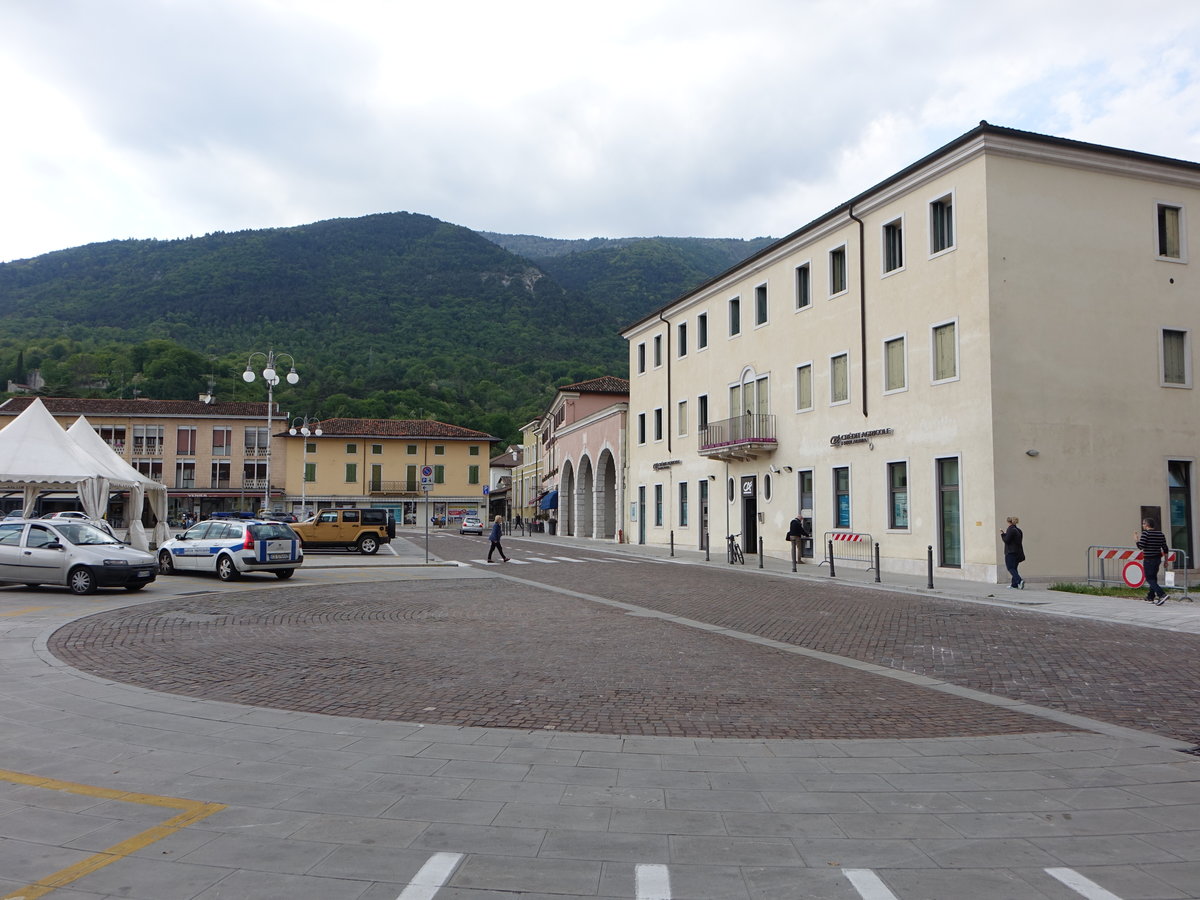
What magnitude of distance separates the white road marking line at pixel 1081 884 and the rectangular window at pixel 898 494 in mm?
22360

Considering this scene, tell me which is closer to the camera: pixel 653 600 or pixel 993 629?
pixel 993 629

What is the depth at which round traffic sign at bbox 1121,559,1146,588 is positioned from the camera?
742 inches

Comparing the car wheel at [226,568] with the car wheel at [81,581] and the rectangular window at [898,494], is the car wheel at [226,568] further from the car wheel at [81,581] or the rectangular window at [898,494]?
the rectangular window at [898,494]

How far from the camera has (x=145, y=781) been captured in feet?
18.3

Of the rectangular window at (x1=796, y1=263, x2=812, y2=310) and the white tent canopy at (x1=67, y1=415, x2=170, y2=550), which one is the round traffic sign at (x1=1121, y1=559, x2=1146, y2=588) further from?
the white tent canopy at (x1=67, y1=415, x2=170, y2=550)

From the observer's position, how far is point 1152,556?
17938mm

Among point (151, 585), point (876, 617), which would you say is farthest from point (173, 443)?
point (876, 617)

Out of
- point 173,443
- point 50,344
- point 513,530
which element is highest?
point 50,344

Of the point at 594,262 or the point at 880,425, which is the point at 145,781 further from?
the point at 594,262

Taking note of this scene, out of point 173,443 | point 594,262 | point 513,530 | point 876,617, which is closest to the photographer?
point 876,617

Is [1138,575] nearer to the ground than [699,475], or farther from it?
nearer to the ground

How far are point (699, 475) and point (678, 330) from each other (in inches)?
291

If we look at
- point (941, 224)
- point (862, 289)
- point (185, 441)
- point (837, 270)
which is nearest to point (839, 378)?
point (862, 289)

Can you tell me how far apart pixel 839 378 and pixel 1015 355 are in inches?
280
